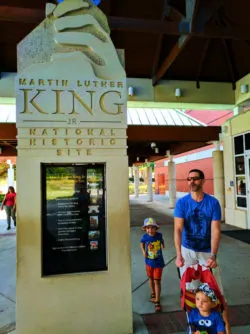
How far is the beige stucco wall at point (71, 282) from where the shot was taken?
10.6ft

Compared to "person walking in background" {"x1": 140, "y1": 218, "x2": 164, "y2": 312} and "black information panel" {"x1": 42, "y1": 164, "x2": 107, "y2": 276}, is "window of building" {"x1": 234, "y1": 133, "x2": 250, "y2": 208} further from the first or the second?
"black information panel" {"x1": 42, "y1": 164, "x2": 107, "y2": 276}

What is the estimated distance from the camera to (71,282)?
334 cm

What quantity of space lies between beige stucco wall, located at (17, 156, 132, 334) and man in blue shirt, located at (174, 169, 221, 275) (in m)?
0.66

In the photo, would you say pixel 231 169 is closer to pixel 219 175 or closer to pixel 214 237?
pixel 219 175

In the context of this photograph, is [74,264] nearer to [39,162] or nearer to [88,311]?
[88,311]

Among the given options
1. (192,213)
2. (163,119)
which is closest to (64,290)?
(192,213)

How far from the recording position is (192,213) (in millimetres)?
3211

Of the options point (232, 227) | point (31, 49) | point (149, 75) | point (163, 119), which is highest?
point (149, 75)

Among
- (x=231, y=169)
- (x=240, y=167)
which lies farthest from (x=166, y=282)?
(x=231, y=169)

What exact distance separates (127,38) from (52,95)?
7064 millimetres

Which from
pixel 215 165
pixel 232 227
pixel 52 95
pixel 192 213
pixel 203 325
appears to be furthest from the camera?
pixel 215 165

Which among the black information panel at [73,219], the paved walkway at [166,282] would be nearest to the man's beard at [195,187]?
the black information panel at [73,219]

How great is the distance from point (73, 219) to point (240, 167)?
28.9 ft

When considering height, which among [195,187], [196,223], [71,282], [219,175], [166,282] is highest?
[219,175]
